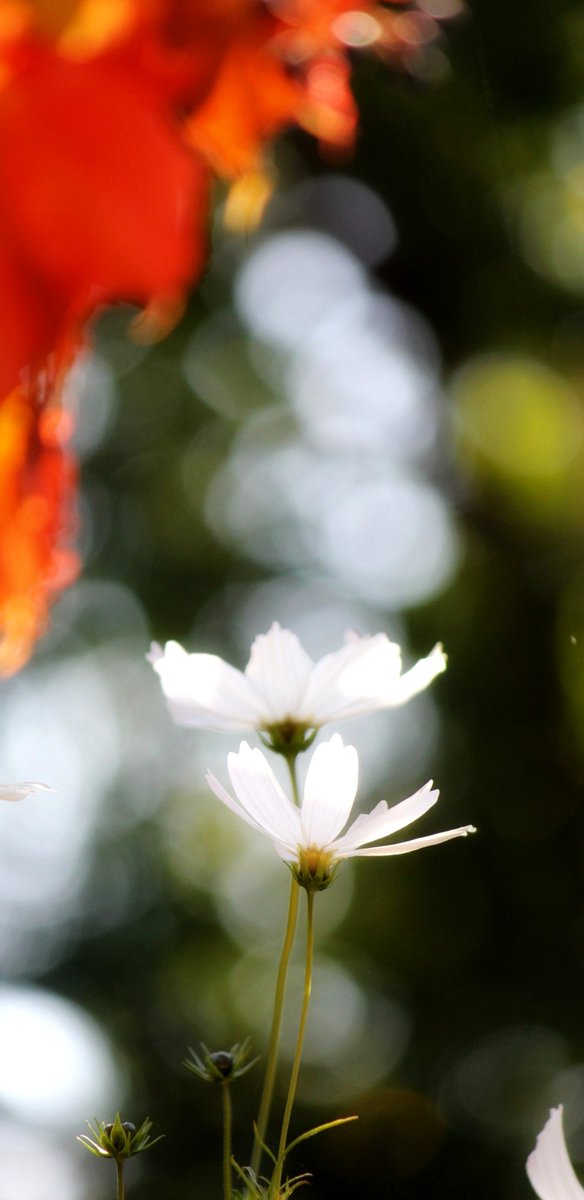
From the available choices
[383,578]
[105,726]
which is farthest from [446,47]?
[105,726]

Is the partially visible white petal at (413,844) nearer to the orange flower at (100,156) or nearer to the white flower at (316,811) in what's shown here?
the white flower at (316,811)

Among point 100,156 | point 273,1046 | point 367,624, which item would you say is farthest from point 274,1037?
point 367,624

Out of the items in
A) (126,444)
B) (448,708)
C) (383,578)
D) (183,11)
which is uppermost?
(183,11)

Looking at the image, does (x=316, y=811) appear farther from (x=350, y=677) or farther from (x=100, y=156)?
(x=100, y=156)

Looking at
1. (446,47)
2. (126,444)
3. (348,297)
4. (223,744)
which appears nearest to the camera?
(446,47)

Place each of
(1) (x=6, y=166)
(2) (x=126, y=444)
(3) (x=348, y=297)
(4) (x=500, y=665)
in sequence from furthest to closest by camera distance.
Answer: (2) (x=126, y=444) → (3) (x=348, y=297) → (4) (x=500, y=665) → (1) (x=6, y=166)

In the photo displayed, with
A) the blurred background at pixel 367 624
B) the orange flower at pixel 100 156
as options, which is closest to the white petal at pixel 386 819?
the orange flower at pixel 100 156

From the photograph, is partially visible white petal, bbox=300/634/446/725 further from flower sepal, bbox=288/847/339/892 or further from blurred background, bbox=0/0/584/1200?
blurred background, bbox=0/0/584/1200

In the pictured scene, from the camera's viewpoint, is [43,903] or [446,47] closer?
[446,47]

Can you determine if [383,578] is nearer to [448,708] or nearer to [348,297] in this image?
[448,708]
